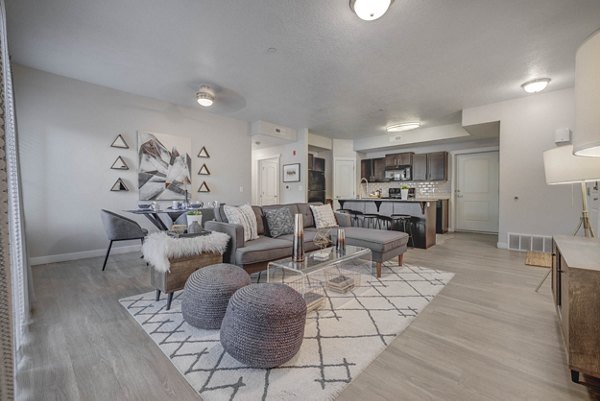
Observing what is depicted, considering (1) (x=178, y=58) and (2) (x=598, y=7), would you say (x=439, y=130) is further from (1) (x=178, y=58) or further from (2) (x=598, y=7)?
(1) (x=178, y=58)

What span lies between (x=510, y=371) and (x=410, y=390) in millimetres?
657

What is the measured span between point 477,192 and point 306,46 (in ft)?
19.3

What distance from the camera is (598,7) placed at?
7.36ft

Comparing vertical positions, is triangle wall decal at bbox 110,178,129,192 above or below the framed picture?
below

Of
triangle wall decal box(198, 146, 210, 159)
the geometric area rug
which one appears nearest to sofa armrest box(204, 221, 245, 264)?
the geometric area rug

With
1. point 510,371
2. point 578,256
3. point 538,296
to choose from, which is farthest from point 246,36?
point 538,296

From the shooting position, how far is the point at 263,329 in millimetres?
1391

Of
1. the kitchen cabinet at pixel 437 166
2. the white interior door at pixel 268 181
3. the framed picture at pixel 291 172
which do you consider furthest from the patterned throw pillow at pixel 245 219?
the kitchen cabinet at pixel 437 166

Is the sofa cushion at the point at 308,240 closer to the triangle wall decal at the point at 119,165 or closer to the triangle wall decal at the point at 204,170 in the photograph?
the triangle wall decal at the point at 204,170

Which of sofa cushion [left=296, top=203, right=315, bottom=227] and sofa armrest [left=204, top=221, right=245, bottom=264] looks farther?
sofa cushion [left=296, top=203, right=315, bottom=227]

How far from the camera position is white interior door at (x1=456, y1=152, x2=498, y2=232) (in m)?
6.19

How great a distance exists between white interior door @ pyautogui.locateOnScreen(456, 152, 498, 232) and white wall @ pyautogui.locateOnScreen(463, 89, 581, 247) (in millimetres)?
1874

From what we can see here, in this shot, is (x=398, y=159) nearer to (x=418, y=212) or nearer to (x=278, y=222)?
(x=418, y=212)

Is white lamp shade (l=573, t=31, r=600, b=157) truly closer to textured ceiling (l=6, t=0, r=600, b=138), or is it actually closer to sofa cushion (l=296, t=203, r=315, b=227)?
textured ceiling (l=6, t=0, r=600, b=138)
